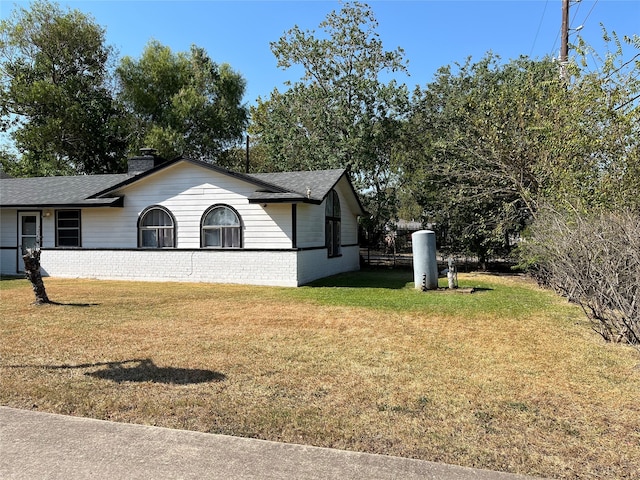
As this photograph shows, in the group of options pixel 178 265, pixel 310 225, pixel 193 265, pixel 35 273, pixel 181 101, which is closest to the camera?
pixel 35 273

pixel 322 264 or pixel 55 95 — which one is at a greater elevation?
pixel 55 95

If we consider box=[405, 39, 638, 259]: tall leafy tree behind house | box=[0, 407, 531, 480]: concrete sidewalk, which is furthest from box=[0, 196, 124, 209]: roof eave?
box=[0, 407, 531, 480]: concrete sidewalk

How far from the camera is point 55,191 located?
1812 centimetres

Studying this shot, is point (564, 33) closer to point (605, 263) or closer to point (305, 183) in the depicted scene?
point (305, 183)

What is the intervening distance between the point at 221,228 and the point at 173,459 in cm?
1211

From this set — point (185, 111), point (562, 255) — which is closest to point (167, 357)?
point (562, 255)

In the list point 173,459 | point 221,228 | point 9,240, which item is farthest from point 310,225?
point 173,459

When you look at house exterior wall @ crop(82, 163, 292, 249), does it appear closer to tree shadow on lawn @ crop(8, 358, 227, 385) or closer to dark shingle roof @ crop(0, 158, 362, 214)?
dark shingle roof @ crop(0, 158, 362, 214)

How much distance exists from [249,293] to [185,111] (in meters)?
25.0

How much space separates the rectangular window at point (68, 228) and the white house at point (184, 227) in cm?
4

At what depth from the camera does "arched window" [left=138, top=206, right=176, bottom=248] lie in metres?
15.5

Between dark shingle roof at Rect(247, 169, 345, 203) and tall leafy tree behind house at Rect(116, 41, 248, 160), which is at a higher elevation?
tall leafy tree behind house at Rect(116, 41, 248, 160)

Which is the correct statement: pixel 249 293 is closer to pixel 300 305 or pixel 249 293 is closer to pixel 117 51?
pixel 300 305

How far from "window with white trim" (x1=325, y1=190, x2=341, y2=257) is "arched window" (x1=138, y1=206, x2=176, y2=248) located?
5443mm
